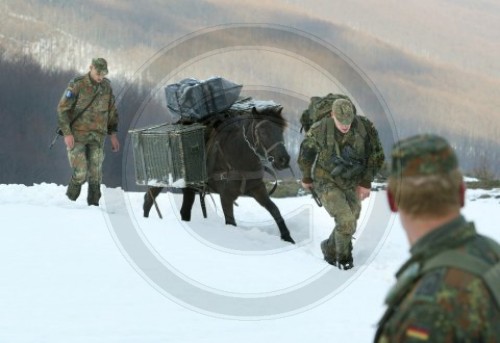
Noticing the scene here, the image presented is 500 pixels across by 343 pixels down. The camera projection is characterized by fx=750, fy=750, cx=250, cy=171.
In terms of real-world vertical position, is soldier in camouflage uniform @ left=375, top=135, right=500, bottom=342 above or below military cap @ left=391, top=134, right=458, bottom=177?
below

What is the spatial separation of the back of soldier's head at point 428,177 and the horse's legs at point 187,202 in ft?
29.3

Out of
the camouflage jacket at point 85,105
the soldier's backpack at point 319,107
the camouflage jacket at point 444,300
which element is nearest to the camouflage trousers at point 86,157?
the camouflage jacket at point 85,105

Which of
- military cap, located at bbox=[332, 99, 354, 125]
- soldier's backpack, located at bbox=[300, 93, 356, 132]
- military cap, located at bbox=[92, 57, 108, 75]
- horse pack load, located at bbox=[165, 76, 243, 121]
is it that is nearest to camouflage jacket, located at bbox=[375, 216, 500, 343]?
military cap, located at bbox=[332, 99, 354, 125]

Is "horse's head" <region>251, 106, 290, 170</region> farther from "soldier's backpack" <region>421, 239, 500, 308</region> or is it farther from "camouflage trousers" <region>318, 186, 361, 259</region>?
"soldier's backpack" <region>421, 239, 500, 308</region>

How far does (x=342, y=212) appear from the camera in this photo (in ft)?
28.0

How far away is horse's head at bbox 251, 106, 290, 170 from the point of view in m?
9.45

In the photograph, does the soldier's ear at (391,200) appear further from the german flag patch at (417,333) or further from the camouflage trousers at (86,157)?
the camouflage trousers at (86,157)

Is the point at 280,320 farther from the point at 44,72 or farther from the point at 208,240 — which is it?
the point at 44,72

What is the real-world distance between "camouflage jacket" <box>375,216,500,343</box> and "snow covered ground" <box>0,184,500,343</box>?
10.6 feet

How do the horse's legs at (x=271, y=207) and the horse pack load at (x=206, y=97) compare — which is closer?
the horse's legs at (x=271, y=207)

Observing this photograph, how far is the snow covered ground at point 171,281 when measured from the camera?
17.6 feet

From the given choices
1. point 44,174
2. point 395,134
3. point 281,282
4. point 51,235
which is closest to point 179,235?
point 51,235

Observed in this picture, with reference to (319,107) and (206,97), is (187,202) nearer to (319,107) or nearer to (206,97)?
(206,97)

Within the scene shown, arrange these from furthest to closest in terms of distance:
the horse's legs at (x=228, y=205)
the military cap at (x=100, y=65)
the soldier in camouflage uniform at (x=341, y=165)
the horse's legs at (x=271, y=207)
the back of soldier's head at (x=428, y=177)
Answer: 1. the military cap at (x=100, y=65)
2. the horse's legs at (x=228, y=205)
3. the horse's legs at (x=271, y=207)
4. the soldier in camouflage uniform at (x=341, y=165)
5. the back of soldier's head at (x=428, y=177)
